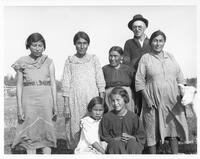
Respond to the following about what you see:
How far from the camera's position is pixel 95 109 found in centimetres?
555

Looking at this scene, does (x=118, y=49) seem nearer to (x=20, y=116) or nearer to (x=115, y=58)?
(x=115, y=58)

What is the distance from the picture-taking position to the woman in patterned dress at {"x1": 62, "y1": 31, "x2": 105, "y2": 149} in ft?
18.6

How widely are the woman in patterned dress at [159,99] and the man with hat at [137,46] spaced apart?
0.12 metres

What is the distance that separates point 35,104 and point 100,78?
108 cm

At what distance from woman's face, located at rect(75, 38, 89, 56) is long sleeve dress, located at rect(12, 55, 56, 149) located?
0.66m

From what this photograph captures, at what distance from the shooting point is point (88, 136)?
5.53 m

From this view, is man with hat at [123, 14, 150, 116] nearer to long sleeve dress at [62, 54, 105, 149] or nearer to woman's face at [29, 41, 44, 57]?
long sleeve dress at [62, 54, 105, 149]

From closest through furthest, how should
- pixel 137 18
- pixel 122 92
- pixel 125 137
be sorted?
pixel 125 137 → pixel 122 92 → pixel 137 18

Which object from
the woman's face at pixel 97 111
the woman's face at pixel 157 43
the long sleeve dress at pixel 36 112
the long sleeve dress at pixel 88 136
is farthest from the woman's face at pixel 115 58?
the long sleeve dress at pixel 36 112

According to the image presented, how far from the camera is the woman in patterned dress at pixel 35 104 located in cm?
570

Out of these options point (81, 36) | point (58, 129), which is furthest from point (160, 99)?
point (58, 129)

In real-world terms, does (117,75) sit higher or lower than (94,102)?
higher

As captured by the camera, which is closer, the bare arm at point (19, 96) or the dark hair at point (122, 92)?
the dark hair at point (122, 92)

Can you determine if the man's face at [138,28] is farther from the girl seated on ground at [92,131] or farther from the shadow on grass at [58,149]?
the shadow on grass at [58,149]
